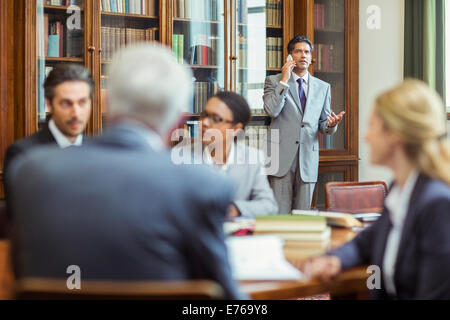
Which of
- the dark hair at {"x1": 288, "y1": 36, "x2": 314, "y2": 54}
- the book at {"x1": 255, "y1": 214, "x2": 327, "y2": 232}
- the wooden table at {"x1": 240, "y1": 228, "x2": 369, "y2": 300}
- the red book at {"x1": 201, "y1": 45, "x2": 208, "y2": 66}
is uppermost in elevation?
the dark hair at {"x1": 288, "y1": 36, "x2": 314, "y2": 54}

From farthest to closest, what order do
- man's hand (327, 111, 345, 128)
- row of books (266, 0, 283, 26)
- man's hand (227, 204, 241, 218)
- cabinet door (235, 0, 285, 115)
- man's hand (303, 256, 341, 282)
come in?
row of books (266, 0, 283, 26) < cabinet door (235, 0, 285, 115) < man's hand (327, 111, 345, 128) < man's hand (227, 204, 241, 218) < man's hand (303, 256, 341, 282)

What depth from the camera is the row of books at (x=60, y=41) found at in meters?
4.07

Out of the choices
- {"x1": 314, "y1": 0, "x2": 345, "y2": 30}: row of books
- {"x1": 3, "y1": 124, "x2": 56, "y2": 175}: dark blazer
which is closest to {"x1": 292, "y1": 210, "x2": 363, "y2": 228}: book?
{"x1": 3, "y1": 124, "x2": 56, "y2": 175}: dark blazer

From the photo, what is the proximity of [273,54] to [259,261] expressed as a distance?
342cm

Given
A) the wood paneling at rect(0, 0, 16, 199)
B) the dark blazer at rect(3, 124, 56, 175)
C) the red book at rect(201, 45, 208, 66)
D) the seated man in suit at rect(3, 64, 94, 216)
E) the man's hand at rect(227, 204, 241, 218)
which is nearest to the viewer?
the man's hand at rect(227, 204, 241, 218)

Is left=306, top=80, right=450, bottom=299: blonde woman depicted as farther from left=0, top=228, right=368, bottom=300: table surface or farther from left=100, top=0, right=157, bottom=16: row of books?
left=100, top=0, right=157, bottom=16: row of books

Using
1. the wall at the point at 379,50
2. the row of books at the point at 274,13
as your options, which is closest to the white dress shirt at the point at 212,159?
the row of books at the point at 274,13

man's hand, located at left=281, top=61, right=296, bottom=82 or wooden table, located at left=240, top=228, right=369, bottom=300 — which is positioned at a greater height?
man's hand, located at left=281, top=61, right=296, bottom=82

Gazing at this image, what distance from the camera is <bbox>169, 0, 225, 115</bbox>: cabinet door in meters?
4.55

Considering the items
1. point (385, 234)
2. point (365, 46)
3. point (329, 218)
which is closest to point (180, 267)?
point (385, 234)

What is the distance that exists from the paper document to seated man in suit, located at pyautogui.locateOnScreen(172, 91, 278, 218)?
84 cm

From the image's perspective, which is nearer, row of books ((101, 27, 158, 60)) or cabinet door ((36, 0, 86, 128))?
cabinet door ((36, 0, 86, 128))

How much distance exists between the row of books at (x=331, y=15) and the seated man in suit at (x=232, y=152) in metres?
2.44

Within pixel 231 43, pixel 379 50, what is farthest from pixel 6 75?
pixel 379 50
